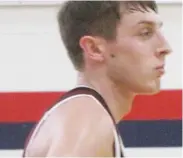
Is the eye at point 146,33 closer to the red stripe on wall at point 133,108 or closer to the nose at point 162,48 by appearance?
the nose at point 162,48

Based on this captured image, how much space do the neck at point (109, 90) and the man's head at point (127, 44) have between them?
10mm

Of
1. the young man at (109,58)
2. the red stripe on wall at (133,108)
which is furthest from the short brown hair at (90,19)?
the red stripe on wall at (133,108)

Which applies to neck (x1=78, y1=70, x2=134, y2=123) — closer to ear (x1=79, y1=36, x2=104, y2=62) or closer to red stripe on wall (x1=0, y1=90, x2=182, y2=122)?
ear (x1=79, y1=36, x2=104, y2=62)

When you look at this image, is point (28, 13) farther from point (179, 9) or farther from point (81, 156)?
point (81, 156)

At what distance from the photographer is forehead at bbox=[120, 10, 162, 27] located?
768 mm

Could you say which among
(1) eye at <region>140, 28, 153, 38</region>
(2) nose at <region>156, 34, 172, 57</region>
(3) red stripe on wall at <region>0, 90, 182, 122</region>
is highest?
(1) eye at <region>140, 28, 153, 38</region>

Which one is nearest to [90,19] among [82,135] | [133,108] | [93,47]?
[93,47]

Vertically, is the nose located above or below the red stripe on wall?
above

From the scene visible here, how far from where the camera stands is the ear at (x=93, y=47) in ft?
2.53

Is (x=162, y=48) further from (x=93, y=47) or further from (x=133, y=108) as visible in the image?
(x=133, y=108)

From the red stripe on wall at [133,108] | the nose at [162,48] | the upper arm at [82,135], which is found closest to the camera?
the upper arm at [82,135]

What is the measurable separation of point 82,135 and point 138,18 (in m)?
0.20

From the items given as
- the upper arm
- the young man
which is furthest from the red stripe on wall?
the upper arm

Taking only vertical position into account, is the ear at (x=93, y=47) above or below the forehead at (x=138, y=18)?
below
